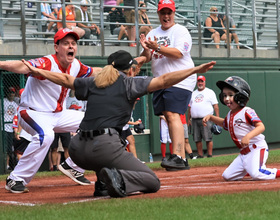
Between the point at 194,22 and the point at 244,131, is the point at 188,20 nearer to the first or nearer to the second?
the point at 194,22

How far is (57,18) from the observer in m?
15.9

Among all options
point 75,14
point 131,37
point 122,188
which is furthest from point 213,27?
point 122,188

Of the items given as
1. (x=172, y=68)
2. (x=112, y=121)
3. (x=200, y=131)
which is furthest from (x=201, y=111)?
(x=112, y=121)

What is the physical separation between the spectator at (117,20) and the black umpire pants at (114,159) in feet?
35.3

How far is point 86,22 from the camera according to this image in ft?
53.9

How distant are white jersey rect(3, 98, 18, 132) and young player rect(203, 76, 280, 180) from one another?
8071 mm

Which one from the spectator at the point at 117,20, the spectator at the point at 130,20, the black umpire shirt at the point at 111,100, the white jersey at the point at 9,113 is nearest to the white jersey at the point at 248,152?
the black umpire shirt at the point at 111,100

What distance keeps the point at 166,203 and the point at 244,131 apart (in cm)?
252

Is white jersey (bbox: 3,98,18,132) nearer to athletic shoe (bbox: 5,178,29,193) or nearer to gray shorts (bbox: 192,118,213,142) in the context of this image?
gray shorts (bbox: 192,118,213,142)

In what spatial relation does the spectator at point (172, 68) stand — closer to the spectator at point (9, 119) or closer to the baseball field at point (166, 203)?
the baseball field at point (166, 203)

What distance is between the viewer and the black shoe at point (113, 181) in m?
6.16

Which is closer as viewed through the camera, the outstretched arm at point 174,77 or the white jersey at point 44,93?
the outstretched arm at point 174,77

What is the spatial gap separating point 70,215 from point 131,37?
1246 centimetres

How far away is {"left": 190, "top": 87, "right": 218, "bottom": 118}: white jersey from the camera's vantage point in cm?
1659
